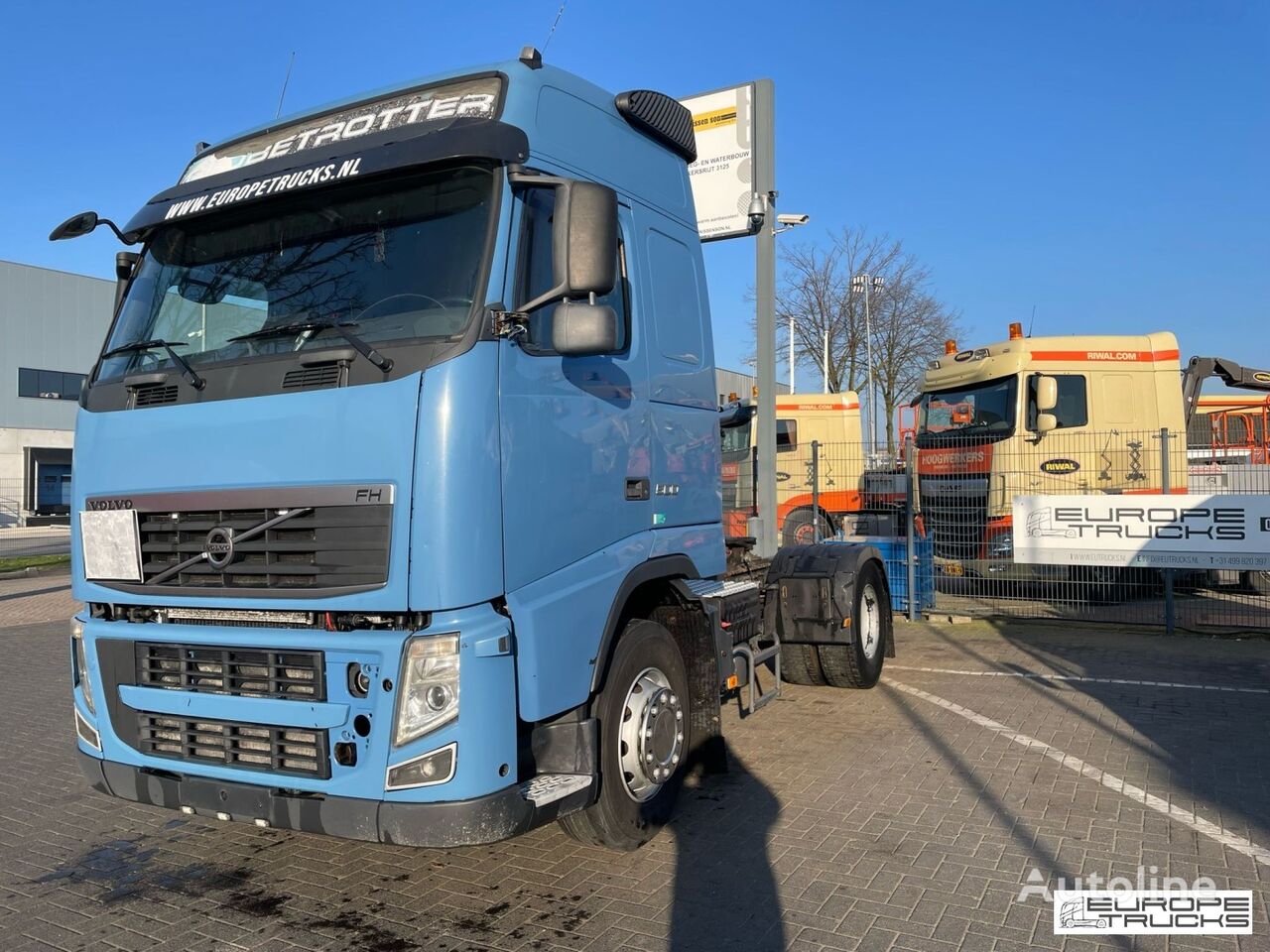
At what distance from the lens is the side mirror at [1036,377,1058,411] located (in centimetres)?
1202

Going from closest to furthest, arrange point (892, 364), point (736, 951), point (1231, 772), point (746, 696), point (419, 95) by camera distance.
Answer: point (736, 951), point (419, 95), point (1231, 772), point (746, 696), point (892, 364)

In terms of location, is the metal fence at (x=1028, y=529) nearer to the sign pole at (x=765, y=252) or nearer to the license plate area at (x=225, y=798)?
the sign pole at (x=765, y=252)

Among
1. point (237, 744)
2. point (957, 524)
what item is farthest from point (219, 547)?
point (957, 524)

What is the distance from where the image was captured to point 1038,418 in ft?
39.8

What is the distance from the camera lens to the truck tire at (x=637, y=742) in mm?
3877

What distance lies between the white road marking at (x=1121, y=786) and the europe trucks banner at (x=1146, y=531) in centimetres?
351

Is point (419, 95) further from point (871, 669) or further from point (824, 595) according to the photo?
point (871, 669)

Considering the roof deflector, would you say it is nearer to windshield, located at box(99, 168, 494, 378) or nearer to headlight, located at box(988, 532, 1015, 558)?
windshield, located at box(99, 168, 494, 378)

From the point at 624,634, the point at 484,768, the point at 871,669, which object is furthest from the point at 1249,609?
the point at 484,768

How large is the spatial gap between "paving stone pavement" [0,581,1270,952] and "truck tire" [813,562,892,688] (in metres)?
0.69

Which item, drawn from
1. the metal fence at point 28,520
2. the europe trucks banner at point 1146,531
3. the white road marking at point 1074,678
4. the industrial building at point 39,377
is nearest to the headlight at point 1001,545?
the europe trucks banner at point 1146,531

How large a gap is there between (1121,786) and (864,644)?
246 cm

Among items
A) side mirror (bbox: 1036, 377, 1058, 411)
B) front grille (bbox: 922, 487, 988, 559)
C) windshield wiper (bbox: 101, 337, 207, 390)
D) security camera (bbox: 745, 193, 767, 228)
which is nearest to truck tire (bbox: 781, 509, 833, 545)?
front grille (bbox: 922, 487, 988, 559)

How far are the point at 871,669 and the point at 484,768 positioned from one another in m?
5.00
